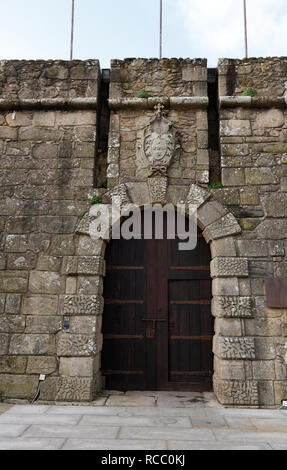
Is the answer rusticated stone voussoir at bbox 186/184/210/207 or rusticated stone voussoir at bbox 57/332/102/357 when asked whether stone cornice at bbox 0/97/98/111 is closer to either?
rusticated stone voussoir at bbox 186/184/210/207

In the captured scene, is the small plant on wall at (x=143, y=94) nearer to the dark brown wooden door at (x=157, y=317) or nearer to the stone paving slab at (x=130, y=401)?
the dark brown wooden door at (x=157, y=317)

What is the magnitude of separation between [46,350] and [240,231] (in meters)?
2.66

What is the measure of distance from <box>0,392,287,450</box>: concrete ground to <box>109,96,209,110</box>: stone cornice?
3646 mm

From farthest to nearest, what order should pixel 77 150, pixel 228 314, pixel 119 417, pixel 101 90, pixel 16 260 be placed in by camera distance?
pixel 101 90
pixel 77 150
pixel 16 260
pixel 228 314
pixel 119 417

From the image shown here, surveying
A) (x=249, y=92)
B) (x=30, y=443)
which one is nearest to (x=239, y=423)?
(x=30, y=443)

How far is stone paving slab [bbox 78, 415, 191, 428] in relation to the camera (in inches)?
129

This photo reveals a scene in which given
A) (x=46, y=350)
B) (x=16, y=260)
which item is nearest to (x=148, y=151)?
(x=16, y=260)

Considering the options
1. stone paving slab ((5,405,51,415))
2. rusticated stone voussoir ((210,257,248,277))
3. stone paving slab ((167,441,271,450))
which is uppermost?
rusticated stone voussoir ((210,257,248,277))

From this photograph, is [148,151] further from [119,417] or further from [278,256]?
[119,417]

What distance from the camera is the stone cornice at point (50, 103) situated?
484cm

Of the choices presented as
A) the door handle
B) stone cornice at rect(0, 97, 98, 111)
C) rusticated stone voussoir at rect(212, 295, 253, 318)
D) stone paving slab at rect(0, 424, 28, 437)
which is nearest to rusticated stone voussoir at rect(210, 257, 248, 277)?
rusticated stone voussoir at rect(212, 295, 253, 318)

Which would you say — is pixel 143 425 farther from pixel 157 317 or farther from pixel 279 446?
pixel 157 317

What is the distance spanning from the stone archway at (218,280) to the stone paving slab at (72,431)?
103 cm

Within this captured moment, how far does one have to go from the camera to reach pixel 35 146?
481cm
